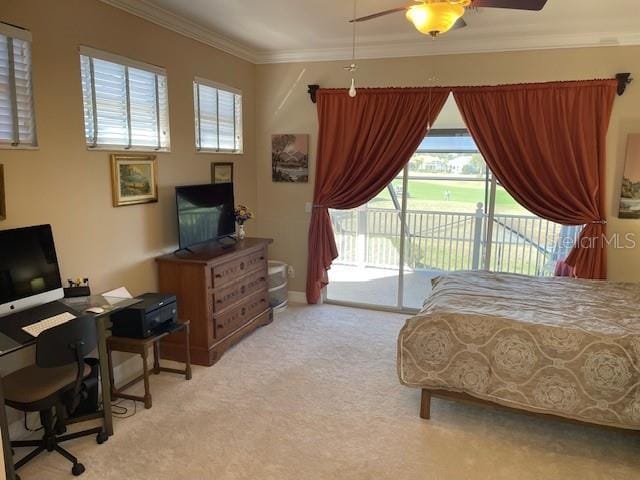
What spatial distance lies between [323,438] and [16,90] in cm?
276

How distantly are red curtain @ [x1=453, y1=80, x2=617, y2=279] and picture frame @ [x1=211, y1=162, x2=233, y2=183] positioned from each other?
245 centimetres

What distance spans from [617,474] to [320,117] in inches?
156

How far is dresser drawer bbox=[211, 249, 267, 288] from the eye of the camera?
381cm

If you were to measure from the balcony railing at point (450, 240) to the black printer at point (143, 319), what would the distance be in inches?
102

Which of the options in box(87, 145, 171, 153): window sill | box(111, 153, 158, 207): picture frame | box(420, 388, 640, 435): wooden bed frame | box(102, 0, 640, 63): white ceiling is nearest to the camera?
box(420, 388, 640, 435): wooden bed frame

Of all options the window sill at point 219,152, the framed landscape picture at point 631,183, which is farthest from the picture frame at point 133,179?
the framed landscape picture at point 631,183

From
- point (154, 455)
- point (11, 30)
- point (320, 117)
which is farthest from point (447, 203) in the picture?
point (11, 30)

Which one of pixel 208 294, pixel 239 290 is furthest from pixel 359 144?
pixel 208 294

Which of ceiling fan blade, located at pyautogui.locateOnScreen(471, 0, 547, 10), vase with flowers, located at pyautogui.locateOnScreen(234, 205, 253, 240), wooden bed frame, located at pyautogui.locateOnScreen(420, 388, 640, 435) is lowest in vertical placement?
wooden bed frame, located at pyautogui.locateOnScreen(420, 388, 640, 435)

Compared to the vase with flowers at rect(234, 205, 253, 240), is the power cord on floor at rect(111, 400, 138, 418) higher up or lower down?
lower down

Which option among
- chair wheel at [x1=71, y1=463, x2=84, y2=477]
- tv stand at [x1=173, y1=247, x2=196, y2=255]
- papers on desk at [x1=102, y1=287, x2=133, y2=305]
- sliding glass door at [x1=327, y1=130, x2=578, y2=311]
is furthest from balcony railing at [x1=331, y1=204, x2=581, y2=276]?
chair wheel at [x1=71, y1=463, x2=84, y2=477]

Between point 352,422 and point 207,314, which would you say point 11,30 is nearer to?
point 207,314

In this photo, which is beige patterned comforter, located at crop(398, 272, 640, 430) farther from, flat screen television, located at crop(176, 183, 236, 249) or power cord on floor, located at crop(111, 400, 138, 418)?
flat screen television, located at crop(176, 183, 236, 249)

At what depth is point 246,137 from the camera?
5.17m
